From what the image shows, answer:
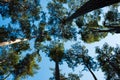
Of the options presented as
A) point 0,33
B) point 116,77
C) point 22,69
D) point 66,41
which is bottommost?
point 116,77

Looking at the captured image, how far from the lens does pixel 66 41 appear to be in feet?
97.3

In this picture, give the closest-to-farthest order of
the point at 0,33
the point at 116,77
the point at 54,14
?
the point at 116,77 < the point at 0,33 < the point at 54,14

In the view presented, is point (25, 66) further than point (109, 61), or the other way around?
point (25, 66)

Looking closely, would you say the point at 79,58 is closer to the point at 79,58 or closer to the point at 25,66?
the point at 79,58

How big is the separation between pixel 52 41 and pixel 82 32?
12.7 feet

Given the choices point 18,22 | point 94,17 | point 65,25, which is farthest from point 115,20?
point 18,22

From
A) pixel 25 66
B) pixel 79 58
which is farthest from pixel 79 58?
pixel 25 66

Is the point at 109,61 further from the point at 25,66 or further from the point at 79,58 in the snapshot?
the point at 25,66

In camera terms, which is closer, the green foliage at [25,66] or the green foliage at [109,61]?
the green foliage at [109,61]

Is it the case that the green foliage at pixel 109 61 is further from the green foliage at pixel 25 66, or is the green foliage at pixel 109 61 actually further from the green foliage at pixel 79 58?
the green foliage at pixel 25 66

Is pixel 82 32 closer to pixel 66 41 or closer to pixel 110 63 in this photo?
pixel 66 41

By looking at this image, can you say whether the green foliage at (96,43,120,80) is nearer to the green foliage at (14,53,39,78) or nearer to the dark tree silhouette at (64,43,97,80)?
the dark tree silhouette at (64,43,97,80)

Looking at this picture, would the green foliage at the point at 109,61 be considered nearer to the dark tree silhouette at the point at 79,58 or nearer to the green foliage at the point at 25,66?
the dark tree silhouette at the point at 79,58

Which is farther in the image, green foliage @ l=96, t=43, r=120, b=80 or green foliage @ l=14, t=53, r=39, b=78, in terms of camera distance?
green foliage @ l=14, t=53, r=39, b=78
